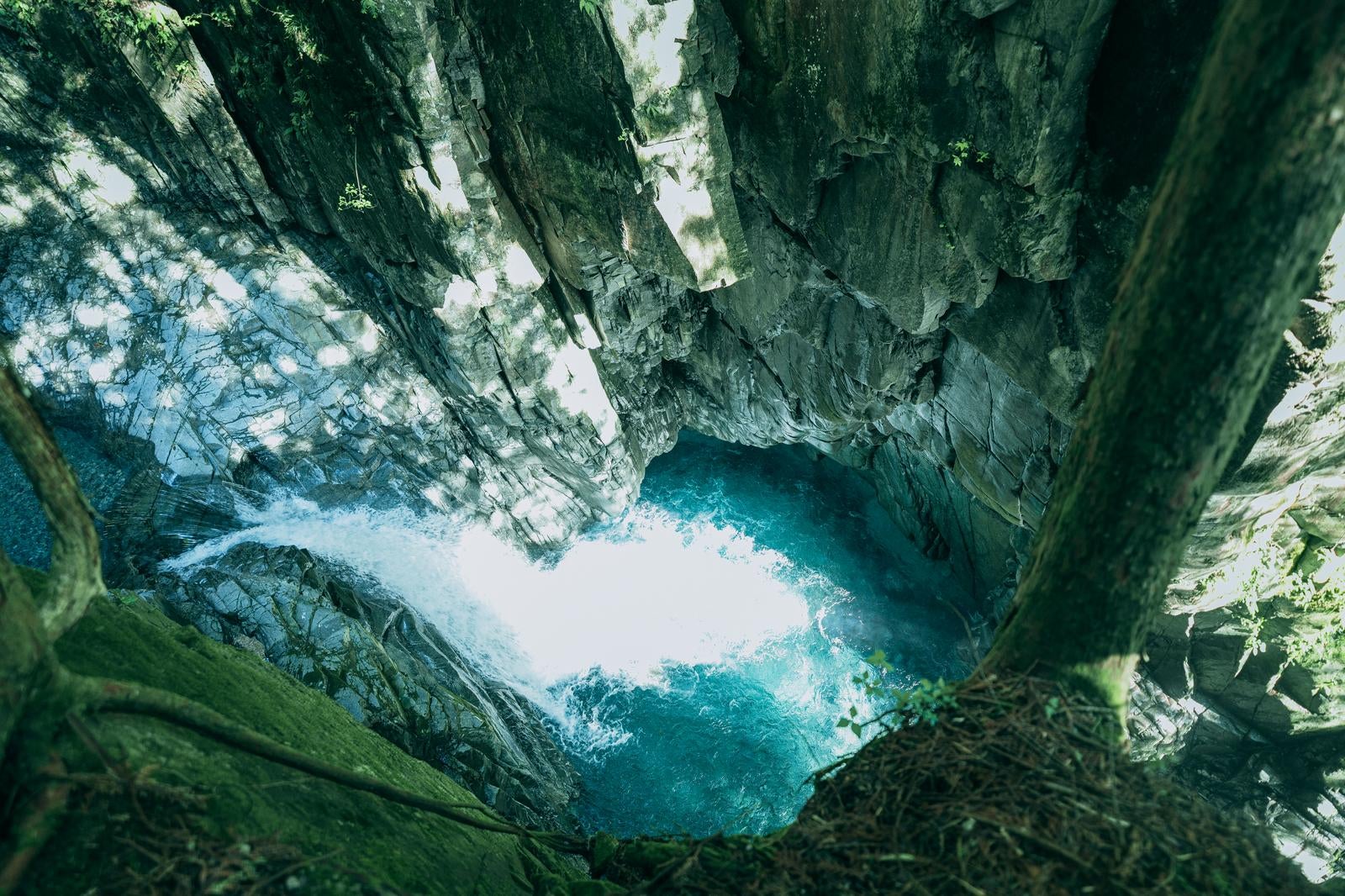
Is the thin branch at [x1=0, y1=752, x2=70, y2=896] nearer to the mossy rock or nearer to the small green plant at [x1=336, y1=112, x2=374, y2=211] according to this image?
the mossy rock

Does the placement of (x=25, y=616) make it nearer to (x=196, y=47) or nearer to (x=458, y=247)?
(x=458, y=247)

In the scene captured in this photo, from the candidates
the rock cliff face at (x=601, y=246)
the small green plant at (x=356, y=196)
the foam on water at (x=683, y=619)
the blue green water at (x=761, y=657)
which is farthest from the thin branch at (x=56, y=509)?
the foam on water at (x=683, y=619)

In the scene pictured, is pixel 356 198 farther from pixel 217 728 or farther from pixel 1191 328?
pixel 1191 328

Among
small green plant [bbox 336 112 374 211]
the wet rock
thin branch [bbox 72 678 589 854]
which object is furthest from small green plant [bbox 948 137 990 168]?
the wet rock

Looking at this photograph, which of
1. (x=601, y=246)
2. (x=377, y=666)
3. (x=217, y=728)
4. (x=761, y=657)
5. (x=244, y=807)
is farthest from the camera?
(x=761, y=657)

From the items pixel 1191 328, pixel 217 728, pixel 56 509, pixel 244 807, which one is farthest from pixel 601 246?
pixel 244 807

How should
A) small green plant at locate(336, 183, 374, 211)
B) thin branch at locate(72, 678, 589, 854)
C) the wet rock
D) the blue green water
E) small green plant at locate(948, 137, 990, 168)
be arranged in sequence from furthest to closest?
the blue green water, small green plant at locate(336, 183, 374, 211), the wet rock, small green plant at locate(948, 137, 990, 168), thin branch at locate(72, 678, 589, 854)

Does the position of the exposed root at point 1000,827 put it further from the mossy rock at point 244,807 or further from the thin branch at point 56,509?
the thin branch at point 56,509
